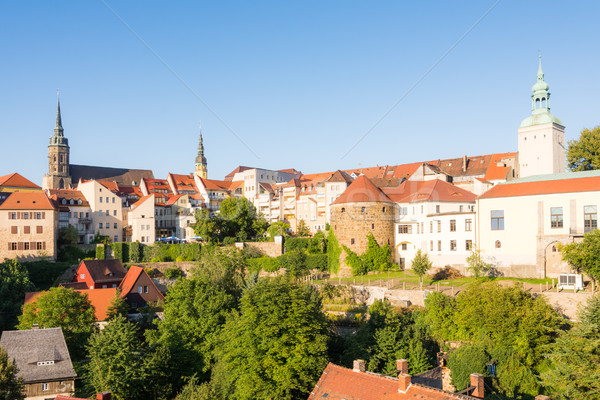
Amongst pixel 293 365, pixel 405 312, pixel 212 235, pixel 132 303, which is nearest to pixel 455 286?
pixel 405 312

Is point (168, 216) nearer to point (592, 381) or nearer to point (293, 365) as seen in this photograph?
point (293, 365)

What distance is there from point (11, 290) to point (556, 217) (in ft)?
→ 151

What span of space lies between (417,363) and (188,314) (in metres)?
15.4

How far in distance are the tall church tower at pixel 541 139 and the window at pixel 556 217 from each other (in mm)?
19887

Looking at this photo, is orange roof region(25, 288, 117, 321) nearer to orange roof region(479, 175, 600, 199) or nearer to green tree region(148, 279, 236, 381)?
green tree region(148, 279, 236, 381)

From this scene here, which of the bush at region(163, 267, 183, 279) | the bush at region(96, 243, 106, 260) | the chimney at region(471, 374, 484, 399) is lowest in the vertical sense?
the chimney at region(471, 374, 484, 399)

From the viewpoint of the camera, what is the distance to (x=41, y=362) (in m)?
30.3

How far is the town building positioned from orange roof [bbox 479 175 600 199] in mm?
31845

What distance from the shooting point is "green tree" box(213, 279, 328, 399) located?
24672mm

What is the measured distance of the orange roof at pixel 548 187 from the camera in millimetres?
37219

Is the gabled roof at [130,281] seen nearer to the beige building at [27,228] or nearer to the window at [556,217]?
the beige building at [27,228]

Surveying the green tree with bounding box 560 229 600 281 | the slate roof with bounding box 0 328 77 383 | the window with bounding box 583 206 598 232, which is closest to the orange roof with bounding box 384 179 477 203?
the window with bounding box 583 206 598 232

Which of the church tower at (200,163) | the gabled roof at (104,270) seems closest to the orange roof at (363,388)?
the gabled roof at (104,270)

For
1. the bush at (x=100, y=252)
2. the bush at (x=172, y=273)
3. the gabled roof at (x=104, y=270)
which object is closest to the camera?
the gabled roof at (x=104, y=270)
